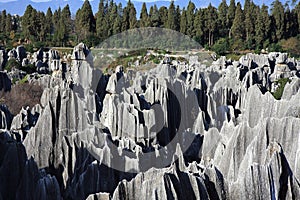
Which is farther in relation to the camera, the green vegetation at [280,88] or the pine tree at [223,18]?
the pine tree at [223,18]

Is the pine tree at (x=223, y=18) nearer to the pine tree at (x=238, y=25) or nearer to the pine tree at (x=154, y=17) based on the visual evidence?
the pine tree at (x=238, y=25)

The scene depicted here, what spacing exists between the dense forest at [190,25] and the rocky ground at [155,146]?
2239cm

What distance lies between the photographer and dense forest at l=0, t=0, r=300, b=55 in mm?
42681

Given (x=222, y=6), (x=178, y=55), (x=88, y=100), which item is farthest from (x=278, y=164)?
(x=222, y=6)

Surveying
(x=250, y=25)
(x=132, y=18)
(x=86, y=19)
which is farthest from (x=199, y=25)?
(x=86, y=19)

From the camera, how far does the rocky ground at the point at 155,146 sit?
8.14 metres

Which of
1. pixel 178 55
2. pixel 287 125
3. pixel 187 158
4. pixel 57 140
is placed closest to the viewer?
pixel 287 125

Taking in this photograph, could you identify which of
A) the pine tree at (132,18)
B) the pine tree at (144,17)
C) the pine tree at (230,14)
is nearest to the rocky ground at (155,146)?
the pine tree at (230,14)

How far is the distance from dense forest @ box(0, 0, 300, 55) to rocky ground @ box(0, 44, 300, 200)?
22388 millimetres

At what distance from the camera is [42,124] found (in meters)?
13.3

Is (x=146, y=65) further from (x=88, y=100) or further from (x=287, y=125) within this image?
(x=287, y=125)

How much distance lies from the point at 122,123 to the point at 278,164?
7.63 metres

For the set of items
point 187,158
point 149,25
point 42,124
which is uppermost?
point 149,25

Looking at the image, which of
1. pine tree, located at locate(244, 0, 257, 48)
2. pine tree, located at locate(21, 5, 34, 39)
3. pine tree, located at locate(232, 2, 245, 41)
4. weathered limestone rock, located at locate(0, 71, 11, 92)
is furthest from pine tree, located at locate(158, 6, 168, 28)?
weathered limestone rock, located at locate(0, 71, 11, 92)
